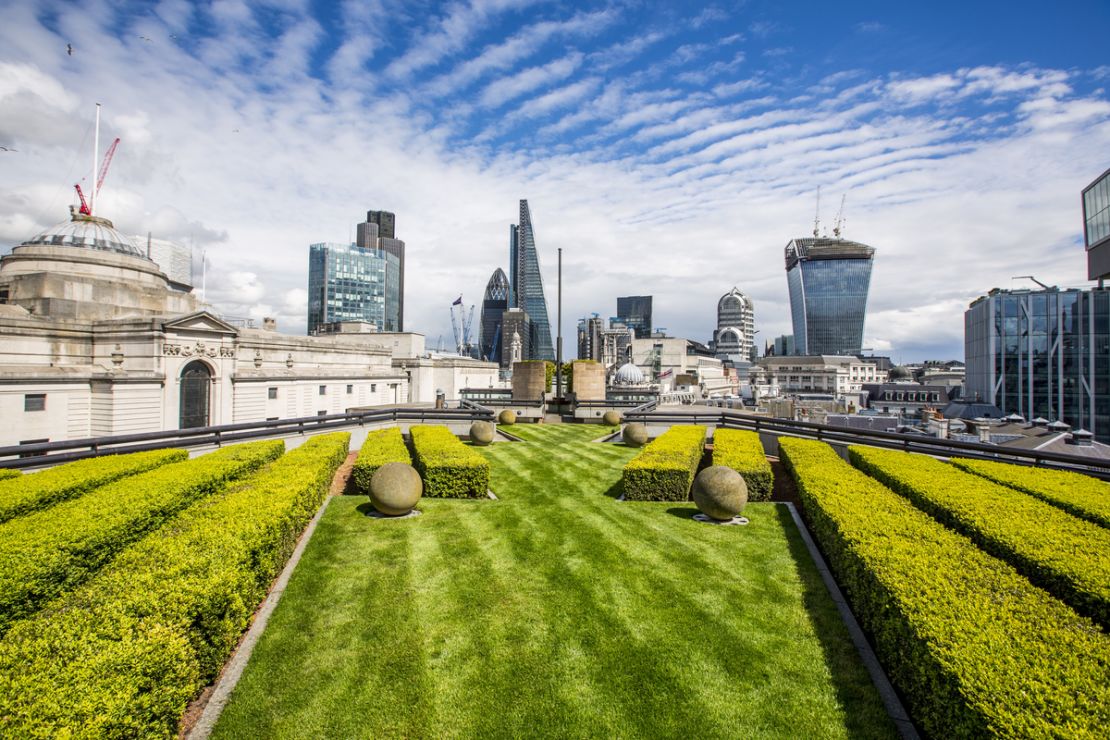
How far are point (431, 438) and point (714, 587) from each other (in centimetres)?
1296

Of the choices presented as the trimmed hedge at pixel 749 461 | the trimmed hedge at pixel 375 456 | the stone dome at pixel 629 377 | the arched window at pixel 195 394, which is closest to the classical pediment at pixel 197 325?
the arched window at pixel 195 394

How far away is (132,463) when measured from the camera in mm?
12961

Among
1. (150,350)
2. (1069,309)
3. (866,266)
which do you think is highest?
(866,266)

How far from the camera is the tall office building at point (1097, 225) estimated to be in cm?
5462

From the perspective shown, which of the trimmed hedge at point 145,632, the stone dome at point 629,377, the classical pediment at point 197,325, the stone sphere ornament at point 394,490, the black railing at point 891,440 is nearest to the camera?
the trimmed hedge at point 145,632

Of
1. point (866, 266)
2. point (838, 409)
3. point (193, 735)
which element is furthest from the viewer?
point (866, 266)

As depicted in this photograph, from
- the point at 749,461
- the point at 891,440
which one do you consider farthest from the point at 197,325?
the point at 891,440

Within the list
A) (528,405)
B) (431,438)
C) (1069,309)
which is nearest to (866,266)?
(1069,309)

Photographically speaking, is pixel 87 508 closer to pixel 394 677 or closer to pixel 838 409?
pixel 394 677

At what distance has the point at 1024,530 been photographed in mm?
→ 8617

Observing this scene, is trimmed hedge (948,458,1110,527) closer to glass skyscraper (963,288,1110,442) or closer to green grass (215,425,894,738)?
green grass (215,425,894,738)

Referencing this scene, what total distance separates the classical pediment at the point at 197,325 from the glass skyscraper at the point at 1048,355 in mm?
103968

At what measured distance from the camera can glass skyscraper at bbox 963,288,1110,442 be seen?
2758 inches

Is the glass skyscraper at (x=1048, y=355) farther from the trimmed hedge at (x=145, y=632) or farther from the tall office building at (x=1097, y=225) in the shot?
the trimmed hedge at (x=145, y=632)
